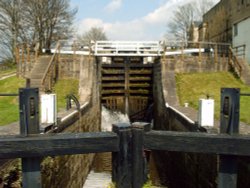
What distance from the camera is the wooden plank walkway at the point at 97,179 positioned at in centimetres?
1155

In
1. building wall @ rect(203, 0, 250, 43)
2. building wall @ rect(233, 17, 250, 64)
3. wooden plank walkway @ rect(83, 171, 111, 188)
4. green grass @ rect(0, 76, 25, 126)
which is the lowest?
wooden plank walkway @ rect(83, 171, 111, 188)

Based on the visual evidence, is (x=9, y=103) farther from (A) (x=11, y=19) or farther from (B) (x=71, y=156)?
(A) (x=11, y=19)

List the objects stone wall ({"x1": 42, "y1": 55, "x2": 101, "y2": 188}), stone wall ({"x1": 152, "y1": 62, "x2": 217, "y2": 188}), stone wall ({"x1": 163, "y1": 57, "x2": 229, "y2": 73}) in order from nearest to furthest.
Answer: stone wall ({"x1": 42, "y1": 55, "x2": 101, "y2": 188}) < stone wall ({"x1": 152, "y1": 62, "x2": 217, "y2": 188}) < stone wall ({"x1": 163, "y1": 57, "x2": 229, "y2": 73})

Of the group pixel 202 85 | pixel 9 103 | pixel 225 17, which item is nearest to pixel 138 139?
pixel 9 103

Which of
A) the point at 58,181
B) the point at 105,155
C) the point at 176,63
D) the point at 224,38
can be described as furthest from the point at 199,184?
the point at 224,38

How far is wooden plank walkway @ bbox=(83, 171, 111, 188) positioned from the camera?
11555 mm

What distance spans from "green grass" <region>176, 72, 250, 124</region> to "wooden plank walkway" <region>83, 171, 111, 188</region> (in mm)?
4459

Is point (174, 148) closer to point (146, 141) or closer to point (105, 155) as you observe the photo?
point (146, 141)

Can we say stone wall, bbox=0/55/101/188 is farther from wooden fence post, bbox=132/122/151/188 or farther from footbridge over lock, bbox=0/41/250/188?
wooden fence post, bbox=132/122/151/188

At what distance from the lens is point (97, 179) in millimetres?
12398

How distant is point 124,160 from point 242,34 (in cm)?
2673

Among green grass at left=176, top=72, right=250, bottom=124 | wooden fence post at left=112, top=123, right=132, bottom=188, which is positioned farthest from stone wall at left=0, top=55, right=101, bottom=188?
green grass at left=176, top=72, right=250, bottom=124

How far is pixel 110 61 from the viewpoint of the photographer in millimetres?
20875

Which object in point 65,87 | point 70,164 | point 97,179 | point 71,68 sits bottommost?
point 97,179
